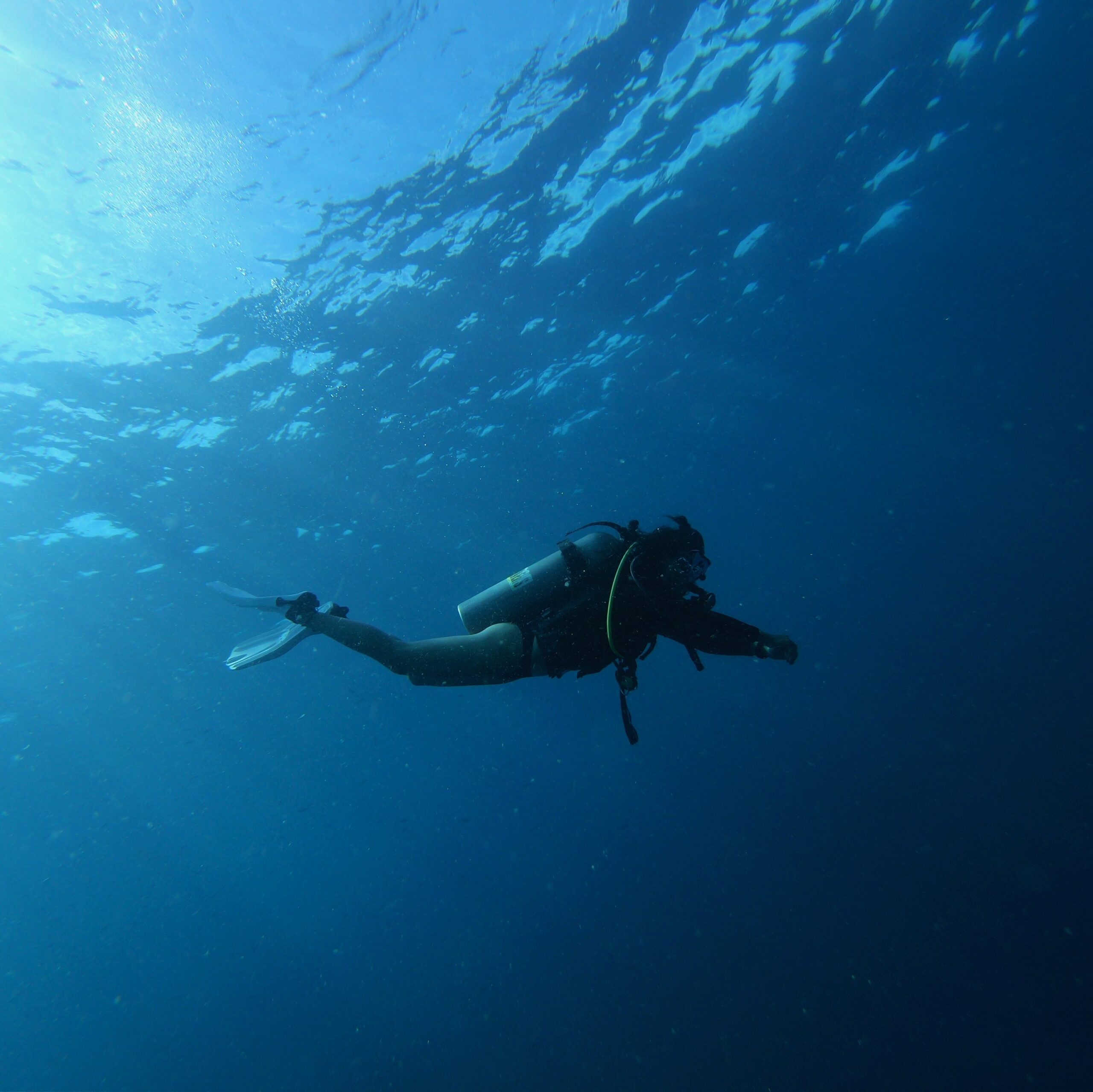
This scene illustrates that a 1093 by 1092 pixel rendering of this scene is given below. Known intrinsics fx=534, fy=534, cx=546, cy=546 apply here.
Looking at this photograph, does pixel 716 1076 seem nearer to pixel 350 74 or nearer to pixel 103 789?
pixel 350 74

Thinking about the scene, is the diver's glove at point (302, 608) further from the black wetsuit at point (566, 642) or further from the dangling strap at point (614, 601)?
the dangling strap at point (614, 601)

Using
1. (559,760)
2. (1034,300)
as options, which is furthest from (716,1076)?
(559,760)

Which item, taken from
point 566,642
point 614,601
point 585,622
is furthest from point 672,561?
point 566,642

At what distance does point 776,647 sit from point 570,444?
21.2 metres

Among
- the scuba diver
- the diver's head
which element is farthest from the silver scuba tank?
the diver's head

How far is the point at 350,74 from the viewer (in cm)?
894

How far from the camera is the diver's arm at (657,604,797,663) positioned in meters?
3.86

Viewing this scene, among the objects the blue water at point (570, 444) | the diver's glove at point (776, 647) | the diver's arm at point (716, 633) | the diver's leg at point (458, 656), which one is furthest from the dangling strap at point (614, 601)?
the blue water at point (570, 444)

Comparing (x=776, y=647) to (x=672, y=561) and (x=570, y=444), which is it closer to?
(x=672, y=561)

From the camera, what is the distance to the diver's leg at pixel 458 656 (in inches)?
171

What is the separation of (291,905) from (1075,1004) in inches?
2107

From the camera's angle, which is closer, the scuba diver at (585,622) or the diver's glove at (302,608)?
the scuba diver at (585,622)

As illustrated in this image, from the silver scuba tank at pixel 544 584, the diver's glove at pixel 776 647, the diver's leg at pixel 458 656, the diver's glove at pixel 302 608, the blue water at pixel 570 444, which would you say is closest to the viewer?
the diver's glove at pixel 776 647

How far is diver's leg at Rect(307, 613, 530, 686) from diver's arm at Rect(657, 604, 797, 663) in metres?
1.23
